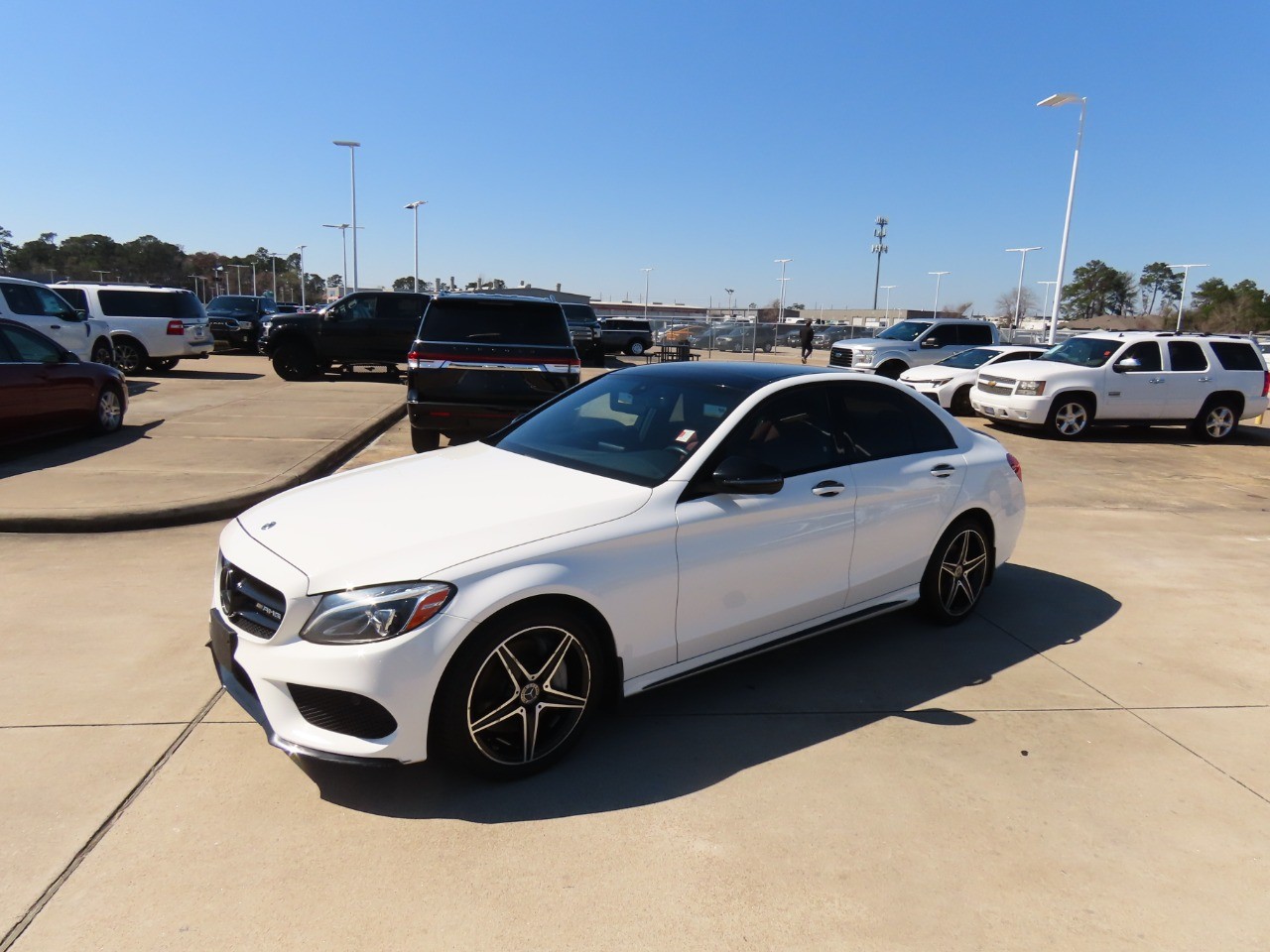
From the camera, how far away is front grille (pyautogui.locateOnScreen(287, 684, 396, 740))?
119 inches

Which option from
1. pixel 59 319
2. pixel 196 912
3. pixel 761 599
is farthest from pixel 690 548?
pixel 59 319

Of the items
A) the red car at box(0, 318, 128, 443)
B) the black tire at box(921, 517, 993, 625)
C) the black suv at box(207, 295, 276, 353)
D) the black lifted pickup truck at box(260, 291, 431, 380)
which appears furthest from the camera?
the black suv at box(207, 295, 276, 353)

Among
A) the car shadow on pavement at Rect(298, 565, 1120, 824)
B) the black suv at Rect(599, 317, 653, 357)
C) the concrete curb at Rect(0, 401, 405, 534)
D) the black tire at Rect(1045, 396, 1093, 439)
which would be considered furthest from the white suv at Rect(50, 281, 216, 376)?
the black suv at Rect(599, 317, 653, 357)

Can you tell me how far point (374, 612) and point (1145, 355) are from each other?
605 inches

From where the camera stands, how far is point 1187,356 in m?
14.9

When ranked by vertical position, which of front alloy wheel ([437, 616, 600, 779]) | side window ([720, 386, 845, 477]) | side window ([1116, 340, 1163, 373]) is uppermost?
side window ([1116, 340, 1163, 373])

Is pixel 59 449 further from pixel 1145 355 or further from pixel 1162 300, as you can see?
pixel 1162 300

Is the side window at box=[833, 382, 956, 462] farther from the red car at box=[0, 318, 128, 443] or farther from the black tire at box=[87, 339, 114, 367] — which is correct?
the black tire at box=[87, 339, 114, 367]

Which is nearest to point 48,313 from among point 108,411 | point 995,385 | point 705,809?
point 108,411

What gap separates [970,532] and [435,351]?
6.13 m

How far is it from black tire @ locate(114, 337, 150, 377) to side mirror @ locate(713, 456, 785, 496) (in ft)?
59.0

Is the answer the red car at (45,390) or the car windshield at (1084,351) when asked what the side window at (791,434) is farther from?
the car windshield at (1084,351)

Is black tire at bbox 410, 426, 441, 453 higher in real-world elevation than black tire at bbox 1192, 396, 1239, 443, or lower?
lower

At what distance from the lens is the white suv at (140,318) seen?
708 inches
